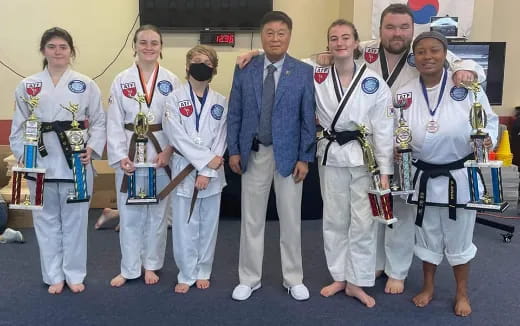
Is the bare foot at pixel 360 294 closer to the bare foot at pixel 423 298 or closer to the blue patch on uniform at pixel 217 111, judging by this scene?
the bare foot at pixel 423 298

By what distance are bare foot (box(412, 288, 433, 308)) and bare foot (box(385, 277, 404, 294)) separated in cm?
14

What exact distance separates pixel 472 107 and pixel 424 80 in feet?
1.03

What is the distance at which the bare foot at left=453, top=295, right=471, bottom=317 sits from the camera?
2.68m

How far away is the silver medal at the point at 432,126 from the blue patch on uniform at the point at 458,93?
0.17 meters

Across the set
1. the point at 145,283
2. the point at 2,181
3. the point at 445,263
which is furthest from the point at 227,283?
the point at 2,181

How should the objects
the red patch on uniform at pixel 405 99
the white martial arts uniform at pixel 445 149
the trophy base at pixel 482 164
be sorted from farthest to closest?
1. the red patch on uniform at pixel 405 99
2. the white martial arts uniform at pixel 445 149
3. the trophy base at pixel 482 164

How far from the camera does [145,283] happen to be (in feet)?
10.1

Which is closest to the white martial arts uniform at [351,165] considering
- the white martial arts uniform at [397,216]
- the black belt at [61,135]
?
the white martial arts uniform at [397,216]

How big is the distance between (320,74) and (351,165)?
541 mm

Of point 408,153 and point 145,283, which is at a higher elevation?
point 408,153

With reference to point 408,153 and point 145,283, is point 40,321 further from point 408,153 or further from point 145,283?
point 408,153

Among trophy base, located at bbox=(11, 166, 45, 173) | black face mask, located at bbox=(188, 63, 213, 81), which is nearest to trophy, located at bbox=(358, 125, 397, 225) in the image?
black face mask, located at bbox=(188, 63, 213, 81)

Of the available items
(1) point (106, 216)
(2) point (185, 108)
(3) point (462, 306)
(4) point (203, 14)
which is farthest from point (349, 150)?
(4) point (203, 14)

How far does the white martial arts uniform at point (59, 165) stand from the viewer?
2.76 meters
